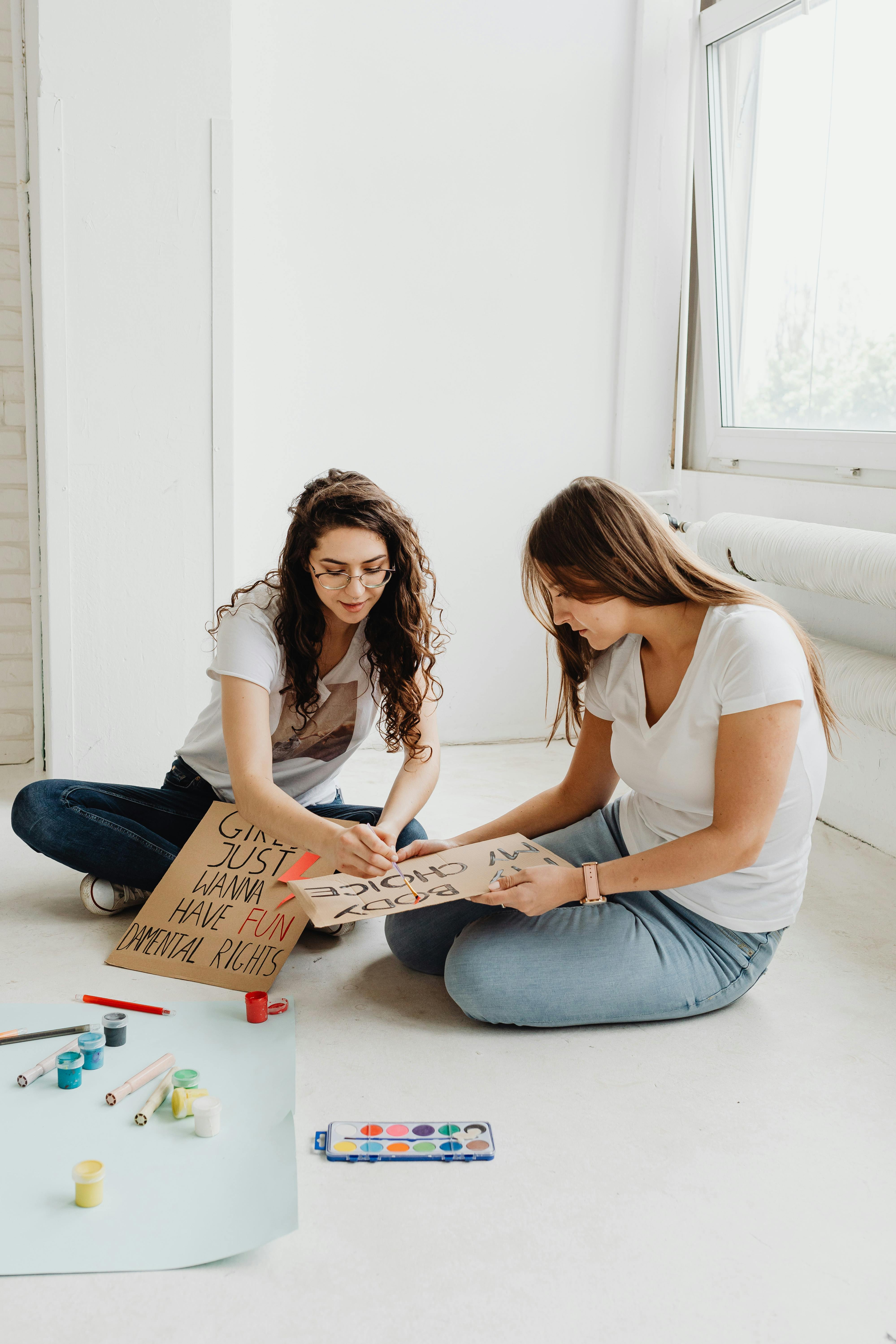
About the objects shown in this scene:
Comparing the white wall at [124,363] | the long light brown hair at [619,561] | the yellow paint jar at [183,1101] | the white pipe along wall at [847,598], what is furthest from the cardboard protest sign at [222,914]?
the white pipe along wall at [847,598]

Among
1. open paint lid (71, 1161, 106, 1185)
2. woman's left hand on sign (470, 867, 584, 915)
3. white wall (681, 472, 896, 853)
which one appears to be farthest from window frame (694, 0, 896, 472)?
open paint lid (71, 1161, 106, 1185)

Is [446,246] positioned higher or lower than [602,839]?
higher

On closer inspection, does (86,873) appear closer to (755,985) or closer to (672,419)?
(755,985)

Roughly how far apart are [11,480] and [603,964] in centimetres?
209

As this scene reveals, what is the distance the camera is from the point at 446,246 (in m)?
3.12

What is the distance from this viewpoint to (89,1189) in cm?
117

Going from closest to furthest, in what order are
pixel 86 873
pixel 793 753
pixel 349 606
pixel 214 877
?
pixel 793 753 → pixel 349 606 → pixel 214 877 → pixel 86 873

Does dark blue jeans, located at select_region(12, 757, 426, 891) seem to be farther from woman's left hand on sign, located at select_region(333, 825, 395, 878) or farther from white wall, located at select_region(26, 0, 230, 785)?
white wall, located at select_region(26, 0, 230, 785)

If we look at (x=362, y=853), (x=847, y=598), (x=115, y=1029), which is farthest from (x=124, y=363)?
(x=847, y=598)

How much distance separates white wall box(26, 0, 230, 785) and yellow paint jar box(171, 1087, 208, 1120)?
1457 millimetres

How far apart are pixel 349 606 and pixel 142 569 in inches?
43.6

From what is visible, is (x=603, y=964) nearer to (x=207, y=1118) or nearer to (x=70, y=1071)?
(x=207, y=1118)

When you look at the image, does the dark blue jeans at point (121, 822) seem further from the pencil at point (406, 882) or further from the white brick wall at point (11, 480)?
the white brick wall at point (11, 480)

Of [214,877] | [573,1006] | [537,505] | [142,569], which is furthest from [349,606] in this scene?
[537,505]
